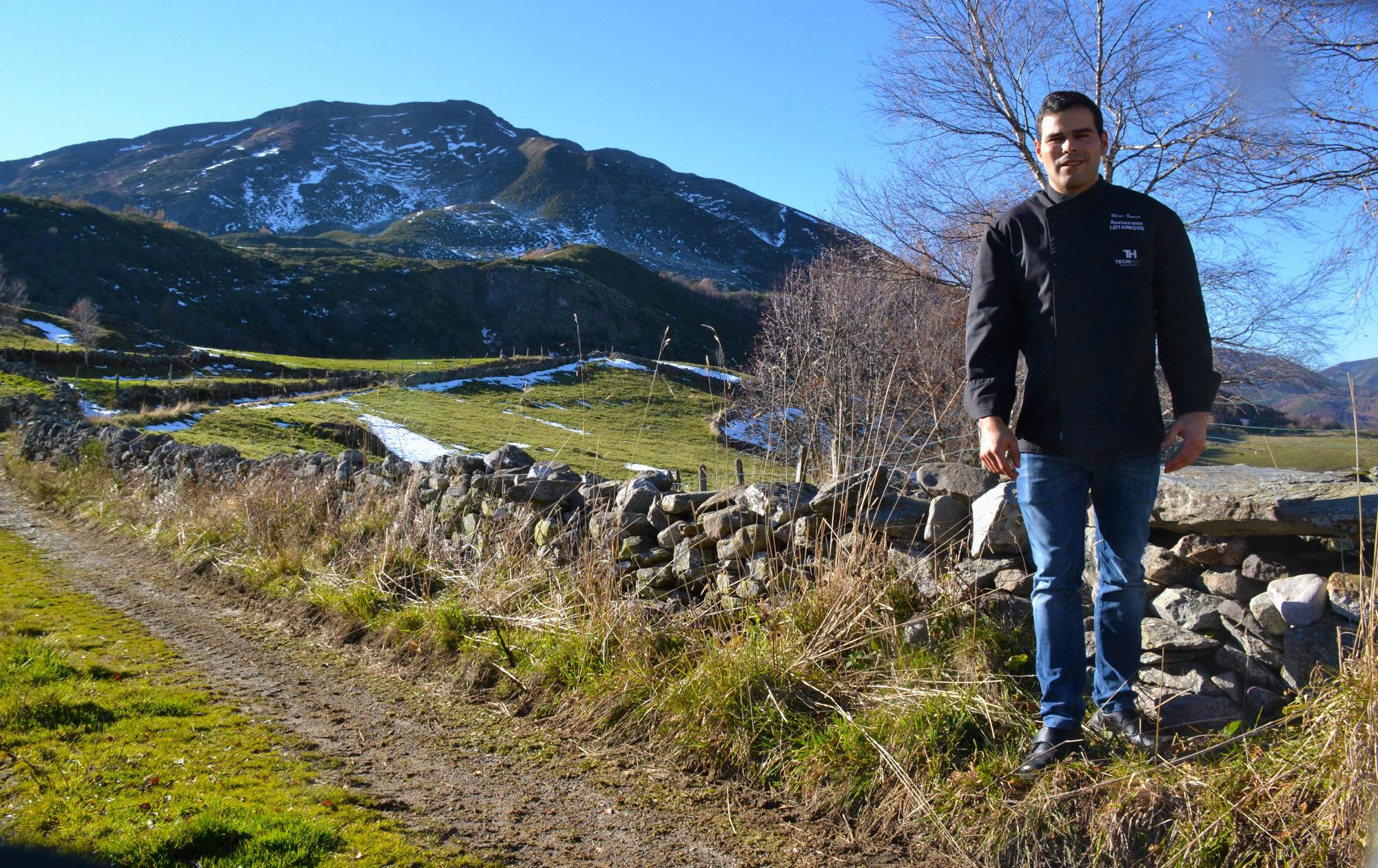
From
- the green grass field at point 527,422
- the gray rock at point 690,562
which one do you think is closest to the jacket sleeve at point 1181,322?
the gray rock at point 690,562

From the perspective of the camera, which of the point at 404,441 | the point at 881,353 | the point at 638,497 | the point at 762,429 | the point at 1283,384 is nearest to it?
the point at 638,497

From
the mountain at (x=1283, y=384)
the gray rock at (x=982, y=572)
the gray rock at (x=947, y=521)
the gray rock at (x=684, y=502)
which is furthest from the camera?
the mountain at (x=1283, y=384)

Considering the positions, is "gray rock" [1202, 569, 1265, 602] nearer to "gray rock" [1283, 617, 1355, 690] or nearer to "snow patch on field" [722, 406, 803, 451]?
"gray rock" [1283, 617, 1355, 690]

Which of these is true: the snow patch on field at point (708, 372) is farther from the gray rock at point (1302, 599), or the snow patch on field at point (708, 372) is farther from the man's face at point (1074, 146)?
A: the gray rock at point (1302, 599)

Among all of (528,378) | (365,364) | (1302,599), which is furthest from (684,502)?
(365,364)

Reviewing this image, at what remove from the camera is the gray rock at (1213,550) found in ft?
10.1

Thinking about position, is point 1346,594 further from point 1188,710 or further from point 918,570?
point 918,570

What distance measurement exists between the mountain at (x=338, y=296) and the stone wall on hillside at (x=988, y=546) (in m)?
58.4

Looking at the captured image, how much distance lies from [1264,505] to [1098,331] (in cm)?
98

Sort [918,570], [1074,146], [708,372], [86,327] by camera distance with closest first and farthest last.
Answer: [1074,146] → [918,570] → [708,372] → [86,327]

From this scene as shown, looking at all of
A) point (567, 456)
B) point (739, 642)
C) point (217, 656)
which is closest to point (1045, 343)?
point (739, 642)

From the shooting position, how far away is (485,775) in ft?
10.6

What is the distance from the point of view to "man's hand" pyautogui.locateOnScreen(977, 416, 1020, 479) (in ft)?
8.77

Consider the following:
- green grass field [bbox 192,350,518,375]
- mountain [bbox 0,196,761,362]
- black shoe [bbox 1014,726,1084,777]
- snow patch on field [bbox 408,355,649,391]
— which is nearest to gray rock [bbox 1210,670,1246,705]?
black shoe [bbox 1014,726,1084,777]
